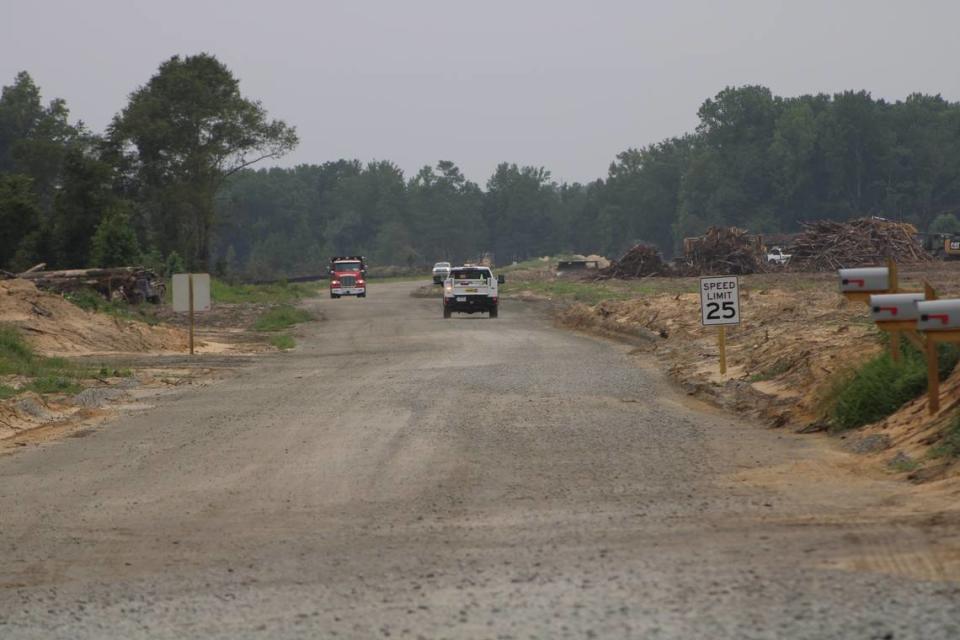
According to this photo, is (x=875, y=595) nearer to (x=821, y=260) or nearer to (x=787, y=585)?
(x=787, y=585)

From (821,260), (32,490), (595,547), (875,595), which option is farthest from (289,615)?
(821,260)

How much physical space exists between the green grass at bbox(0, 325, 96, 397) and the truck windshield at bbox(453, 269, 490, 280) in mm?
21994

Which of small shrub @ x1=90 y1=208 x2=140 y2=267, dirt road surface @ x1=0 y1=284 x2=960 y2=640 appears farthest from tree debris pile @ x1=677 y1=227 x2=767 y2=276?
dirt road surface @ x1=0 y1=284 x2=960 y2=640

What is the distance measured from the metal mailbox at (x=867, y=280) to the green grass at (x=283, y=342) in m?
21.8

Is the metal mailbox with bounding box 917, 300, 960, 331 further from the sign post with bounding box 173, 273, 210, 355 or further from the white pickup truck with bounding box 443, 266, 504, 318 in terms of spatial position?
the white pickup truck with bounding box 443, 266, 504, 318

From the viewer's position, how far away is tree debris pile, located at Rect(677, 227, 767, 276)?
79.8 m

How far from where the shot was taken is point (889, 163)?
466 feet

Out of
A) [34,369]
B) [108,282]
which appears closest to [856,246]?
[108,282]

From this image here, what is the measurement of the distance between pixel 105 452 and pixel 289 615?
29.9 feet

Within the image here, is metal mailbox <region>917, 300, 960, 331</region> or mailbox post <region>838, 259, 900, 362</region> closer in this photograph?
metal mailbox <region>917, 300, 960, 331</region>

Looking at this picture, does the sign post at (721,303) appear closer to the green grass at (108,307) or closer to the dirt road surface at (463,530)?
the dirt road surface at (463,530)

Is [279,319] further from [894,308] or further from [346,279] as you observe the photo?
[894,308]

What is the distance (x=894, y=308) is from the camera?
15.0 meters

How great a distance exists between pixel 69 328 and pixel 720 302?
18959 mm
